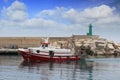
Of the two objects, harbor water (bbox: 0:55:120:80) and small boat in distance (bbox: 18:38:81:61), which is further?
small boat in distance (bbox: 18:38:81:61)

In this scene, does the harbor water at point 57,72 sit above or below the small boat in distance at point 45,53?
below

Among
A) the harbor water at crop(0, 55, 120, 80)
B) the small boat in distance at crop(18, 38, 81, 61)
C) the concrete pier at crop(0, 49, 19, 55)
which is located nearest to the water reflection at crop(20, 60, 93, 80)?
the harbor water at crop(0, 55, 120, 80)

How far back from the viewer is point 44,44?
80.9 metres

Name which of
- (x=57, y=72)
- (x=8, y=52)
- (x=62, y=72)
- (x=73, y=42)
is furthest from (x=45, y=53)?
(x=73, y=42)

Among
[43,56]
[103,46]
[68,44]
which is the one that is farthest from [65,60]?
[103,46]

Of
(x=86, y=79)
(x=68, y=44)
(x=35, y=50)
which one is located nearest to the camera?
(x=86, y=79)

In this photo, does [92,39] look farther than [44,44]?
Yes

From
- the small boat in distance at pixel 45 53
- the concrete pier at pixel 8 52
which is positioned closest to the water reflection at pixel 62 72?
the small boat in distance at pixel 45 53

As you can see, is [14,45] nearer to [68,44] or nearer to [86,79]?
[68,44]

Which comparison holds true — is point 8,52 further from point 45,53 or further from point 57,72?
point 57,72

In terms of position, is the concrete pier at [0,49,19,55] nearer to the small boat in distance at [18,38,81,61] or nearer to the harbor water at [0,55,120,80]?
the small boat in distance at [18,38,81,61]

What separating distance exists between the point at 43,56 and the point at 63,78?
33871 millimetres

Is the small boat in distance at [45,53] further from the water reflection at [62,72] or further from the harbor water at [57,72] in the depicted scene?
the water reflection at [62,72]

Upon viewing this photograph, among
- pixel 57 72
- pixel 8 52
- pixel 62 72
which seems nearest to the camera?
pixel 57 72
